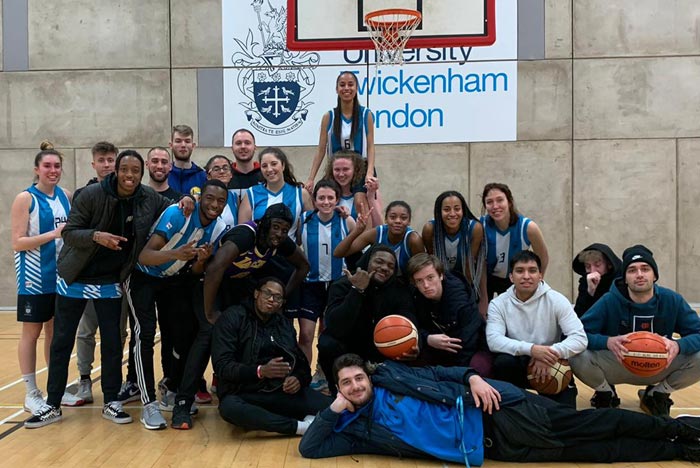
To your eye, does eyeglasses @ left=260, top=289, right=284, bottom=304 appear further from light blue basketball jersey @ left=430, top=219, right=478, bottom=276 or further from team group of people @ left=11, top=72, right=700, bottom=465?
light blue basketball jersey @ left=430, top=219, right=478, bottom=276

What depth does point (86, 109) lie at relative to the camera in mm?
10266

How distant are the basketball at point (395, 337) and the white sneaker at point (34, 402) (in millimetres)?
2384

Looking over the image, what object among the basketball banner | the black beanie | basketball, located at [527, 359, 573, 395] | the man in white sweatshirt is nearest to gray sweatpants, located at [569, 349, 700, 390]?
the man in white sweatshirt

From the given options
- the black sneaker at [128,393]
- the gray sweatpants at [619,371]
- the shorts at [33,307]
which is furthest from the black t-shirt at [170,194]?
the gray sweatpants at [619,371]

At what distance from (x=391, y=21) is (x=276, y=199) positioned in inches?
152

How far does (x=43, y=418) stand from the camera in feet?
14.9

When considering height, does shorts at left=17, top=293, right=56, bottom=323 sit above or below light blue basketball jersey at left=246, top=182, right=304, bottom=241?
below

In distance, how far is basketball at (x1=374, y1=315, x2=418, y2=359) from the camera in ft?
13.9

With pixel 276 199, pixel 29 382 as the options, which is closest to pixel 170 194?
pixel 276 199

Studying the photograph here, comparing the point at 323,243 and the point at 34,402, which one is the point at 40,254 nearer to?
the point at 34,402

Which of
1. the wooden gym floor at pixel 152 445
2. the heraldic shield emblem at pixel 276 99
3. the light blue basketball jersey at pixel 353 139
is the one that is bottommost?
the wooden gym floor at pixel 152 445

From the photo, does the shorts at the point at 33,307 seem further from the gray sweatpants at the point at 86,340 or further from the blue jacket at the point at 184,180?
the blue jacket at the point at 184,180

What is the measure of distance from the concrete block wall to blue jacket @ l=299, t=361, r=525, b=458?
249 inches

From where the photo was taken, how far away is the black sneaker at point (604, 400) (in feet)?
15.7
